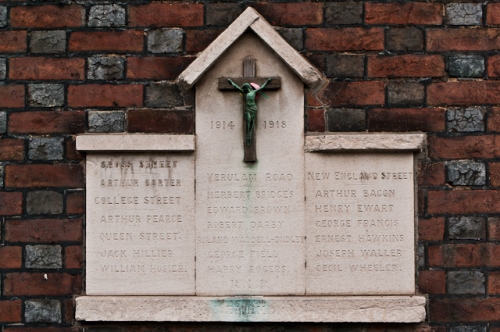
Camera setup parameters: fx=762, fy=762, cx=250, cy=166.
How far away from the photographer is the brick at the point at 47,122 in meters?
4.13

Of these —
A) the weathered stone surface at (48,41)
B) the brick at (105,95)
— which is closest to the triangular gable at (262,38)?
the brick at (105,95)

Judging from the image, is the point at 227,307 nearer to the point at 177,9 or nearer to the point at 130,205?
the point at 130,205

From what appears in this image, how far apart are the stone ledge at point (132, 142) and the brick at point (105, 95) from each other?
19 centimetres

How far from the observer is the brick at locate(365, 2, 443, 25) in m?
4.10

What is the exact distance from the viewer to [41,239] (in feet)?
13.4

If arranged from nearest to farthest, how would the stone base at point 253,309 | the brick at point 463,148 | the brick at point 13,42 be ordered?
the stone base at point 253,309 < the brick at point 463,148 < the brick at point 13,42

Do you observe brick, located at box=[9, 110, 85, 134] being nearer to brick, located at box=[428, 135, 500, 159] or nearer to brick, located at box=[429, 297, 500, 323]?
brick, located at box=[428, 135, 500, 159]

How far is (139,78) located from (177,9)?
0.43 metres

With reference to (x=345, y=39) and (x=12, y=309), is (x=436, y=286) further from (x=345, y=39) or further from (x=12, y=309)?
(x=12, y=309)

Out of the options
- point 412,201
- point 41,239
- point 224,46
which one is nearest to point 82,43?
point 224,46

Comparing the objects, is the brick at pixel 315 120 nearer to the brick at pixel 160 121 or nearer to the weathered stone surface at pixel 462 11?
the brick at pixel 160 121

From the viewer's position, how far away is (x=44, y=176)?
412 cm

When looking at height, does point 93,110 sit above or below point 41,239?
above

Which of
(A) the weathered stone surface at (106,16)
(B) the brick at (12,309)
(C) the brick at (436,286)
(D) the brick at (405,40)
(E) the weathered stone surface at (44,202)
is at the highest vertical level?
(A) the weathered stone surface at (106,16)
